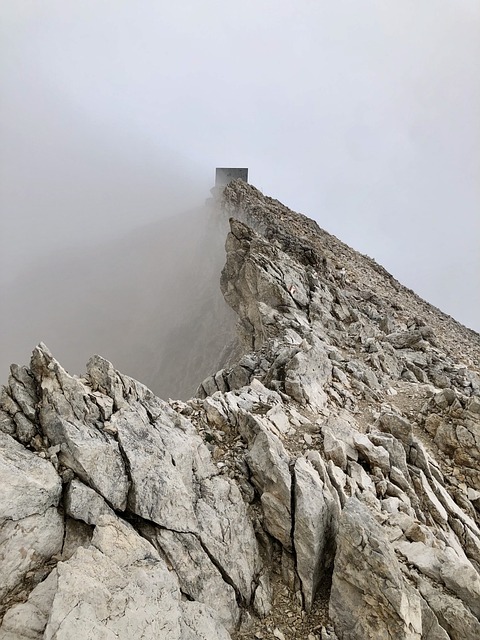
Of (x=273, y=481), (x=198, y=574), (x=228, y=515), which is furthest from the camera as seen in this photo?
(x=273, y=481)

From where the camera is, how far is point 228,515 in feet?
28.3

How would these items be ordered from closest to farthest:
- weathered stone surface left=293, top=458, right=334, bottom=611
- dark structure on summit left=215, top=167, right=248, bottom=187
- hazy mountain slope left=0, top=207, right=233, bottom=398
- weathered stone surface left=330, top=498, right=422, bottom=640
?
weathered stone surface left=330, top=498, right=422, bottom=640 → weathered stone surface left=293, top=458, right=334, bottom=611 → hazy mountain slope left=0, top=207, right=233, bottom=398 → dark structure on summit left=215, top=167, right=248, bottom=187

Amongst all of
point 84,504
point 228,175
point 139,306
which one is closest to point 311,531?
point 84,504

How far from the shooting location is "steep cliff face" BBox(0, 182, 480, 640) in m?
6.20

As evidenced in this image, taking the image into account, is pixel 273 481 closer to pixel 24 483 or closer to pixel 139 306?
pixel 24 483

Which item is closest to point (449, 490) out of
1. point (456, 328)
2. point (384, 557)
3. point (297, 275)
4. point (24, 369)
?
point (384, 557)

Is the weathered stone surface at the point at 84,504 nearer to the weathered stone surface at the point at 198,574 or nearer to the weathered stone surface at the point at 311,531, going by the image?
the weathered stone surface at the point at 198,574

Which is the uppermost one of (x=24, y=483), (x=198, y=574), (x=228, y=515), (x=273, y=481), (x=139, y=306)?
(x=139, y=306)

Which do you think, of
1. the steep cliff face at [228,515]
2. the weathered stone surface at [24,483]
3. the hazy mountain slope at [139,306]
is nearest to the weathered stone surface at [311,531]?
the steep cliff face at [228,515]

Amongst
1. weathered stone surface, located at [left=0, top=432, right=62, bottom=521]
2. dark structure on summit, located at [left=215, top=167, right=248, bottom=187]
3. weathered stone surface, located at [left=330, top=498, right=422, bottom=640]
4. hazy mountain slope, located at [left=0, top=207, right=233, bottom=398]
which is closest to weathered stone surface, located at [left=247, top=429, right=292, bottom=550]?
weathered stone surface, located at [left=330, top=498, right=422, bottom=640]

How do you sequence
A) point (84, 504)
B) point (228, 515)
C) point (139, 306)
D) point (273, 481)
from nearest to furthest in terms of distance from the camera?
point (84, 504) → point (228, 515) → point (273, 481) → point (139, 306)

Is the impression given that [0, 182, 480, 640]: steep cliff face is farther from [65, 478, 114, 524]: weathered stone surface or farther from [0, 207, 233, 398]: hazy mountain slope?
[0, 207, 233, 398]: hazy mountain slope

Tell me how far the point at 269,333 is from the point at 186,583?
53.4 feet

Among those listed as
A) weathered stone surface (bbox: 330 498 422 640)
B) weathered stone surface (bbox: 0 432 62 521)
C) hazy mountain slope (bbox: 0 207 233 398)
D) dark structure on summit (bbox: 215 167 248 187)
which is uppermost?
dark structure on summit (bbox: 215 167 248 187)
